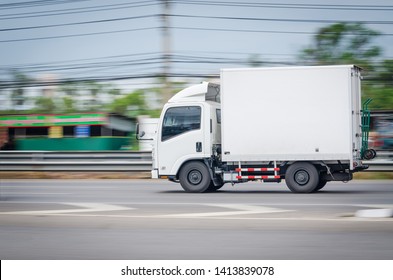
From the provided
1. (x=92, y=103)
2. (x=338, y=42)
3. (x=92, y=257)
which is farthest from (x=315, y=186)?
(x=92, y=103)

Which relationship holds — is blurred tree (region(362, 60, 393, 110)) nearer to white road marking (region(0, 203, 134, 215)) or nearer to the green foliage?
the green foliage

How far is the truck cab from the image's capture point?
18797 mm

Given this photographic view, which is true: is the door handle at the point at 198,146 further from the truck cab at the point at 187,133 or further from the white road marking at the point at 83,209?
the white road marking at the point at 83,209

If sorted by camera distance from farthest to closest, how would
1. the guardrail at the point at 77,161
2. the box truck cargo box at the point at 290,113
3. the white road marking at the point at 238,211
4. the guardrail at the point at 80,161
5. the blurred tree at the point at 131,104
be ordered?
the blurred tree at the point at 131,104, the guardrail at the point at 77,161, the guardrail at the point at 80,161, the box truck cargo box at the point at 290,113, the white road marking at the point at 238,211

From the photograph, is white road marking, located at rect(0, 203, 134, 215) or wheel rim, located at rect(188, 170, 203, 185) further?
wheel rim, located at rect(188, 170, 203, 185)

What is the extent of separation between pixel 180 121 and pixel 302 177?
11.4 ft

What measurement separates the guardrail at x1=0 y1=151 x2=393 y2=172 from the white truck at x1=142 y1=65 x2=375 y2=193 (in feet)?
27.6

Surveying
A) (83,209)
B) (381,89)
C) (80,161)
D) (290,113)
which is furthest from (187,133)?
(381,89)

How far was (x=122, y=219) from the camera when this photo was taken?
475 inches

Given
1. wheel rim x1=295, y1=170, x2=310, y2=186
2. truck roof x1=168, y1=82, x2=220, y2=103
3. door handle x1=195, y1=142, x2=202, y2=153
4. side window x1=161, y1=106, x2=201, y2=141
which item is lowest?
wheel rim x1=295, y1=170, x2=310, y2=186

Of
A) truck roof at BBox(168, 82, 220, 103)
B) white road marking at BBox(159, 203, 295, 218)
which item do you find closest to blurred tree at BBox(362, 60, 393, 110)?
truck roof at BBox(168, 82, 220, 103)

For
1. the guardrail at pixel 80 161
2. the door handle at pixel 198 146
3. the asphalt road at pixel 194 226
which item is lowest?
the asphalt road at pixel 194 226

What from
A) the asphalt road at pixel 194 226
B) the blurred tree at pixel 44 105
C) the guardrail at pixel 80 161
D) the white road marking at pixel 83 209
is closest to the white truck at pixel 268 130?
the asphalt road at pixel 194 226

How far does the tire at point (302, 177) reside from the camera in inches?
707
